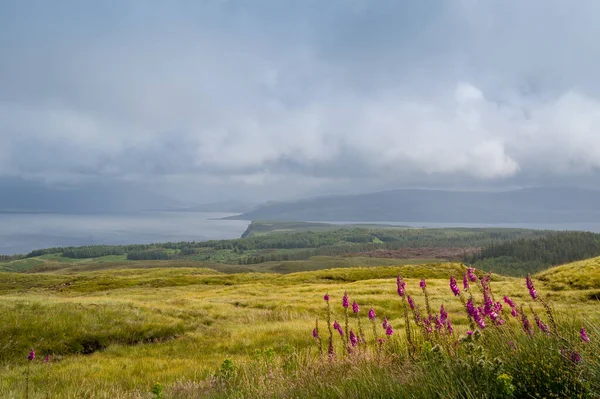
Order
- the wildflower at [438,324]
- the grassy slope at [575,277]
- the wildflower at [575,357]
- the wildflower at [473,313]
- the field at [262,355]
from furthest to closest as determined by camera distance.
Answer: the grassy slope at [575,277]
the wildflower at [438,324]
the wildflower at [473,313]
the field at [262,355]
the wildflower at [575,357]

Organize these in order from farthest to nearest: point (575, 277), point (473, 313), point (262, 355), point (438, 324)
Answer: point (575, 277) → point (262, 355) → point (438, 324) → point (473, 313)

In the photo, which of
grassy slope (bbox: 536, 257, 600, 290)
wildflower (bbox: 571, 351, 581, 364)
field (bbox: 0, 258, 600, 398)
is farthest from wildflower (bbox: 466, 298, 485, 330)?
grassy slope (bbox: 536, 257, 600, 290)

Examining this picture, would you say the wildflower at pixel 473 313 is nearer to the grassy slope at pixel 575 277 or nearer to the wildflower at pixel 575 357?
the wildflower at pixel 575 357

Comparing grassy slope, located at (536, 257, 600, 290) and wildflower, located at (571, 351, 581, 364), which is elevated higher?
wildflower, located at (571, 351, 581, 364)

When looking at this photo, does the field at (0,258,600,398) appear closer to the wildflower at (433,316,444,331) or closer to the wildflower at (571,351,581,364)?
the wildflower at (571,351,581,364)

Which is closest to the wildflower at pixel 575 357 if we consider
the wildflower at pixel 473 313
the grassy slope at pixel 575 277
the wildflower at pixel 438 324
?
the wildflower at pixel 473 313

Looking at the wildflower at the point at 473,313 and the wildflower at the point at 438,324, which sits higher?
the wildflower at the point at 473,313

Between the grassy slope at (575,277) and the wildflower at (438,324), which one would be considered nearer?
the wildflower at (438,324)

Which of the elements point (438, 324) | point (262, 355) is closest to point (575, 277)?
point (262, 355)

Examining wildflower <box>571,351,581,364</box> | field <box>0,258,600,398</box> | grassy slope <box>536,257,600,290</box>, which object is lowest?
grassy slope <box>536,257,600,290</box>

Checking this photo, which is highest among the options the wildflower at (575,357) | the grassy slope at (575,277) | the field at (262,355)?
the wildflower at (575,357)

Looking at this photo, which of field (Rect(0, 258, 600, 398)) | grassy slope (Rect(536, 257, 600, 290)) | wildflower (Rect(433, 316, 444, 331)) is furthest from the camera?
grassy slope (Rect(536, 257, 600, 290))

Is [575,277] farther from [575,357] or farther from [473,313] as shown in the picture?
[575,357]

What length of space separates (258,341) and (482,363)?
13737mm
